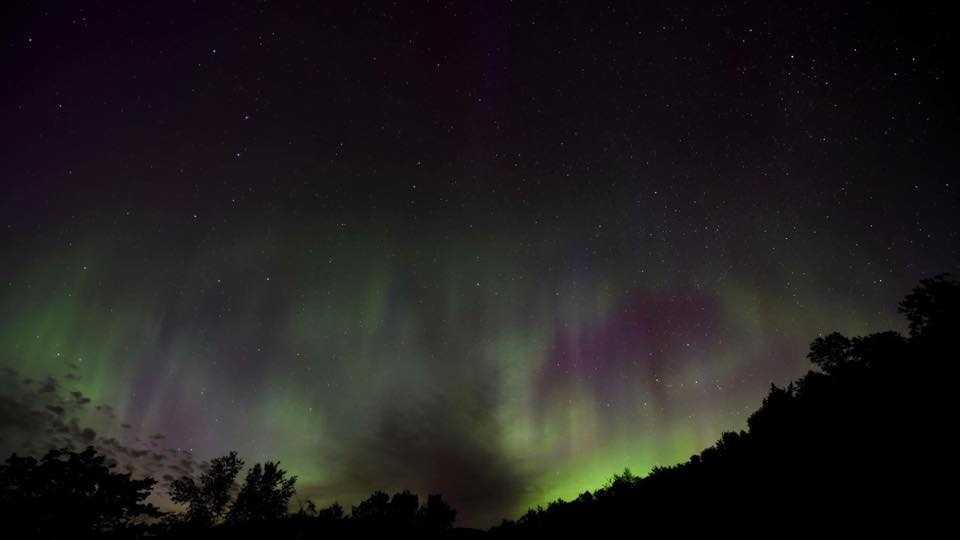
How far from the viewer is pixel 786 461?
16.8 meters

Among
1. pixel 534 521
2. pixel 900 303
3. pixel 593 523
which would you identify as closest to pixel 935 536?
pixel 593 523

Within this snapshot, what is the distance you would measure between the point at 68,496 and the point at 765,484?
40.6 m

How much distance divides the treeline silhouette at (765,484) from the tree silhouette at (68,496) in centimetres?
7

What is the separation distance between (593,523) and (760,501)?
763 cm

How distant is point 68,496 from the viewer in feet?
93.7

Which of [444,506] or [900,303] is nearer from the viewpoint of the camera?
[900,303]

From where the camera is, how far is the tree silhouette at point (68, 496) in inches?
1055

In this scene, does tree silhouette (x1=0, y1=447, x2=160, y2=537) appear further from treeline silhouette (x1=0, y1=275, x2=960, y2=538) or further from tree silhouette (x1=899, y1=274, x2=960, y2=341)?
tree silhouette (x1=899, y1=274, x2=960, y2=341)

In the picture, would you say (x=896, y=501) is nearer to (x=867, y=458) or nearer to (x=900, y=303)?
(x=867, y=458)

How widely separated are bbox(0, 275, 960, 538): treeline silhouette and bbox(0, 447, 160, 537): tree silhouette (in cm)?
7

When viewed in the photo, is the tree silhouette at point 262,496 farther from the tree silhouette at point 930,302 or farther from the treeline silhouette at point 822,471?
the tree silhouette at point 930,302

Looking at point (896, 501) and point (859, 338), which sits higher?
point (859, 338)

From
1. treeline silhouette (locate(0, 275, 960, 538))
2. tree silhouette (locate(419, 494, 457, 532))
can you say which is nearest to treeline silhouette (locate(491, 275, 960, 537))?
treeline silhouette (locate(0, 275, 960, 538))

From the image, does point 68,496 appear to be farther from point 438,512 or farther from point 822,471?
point 438,512
